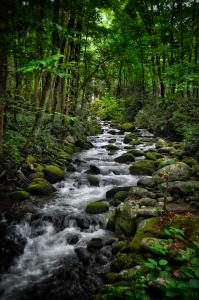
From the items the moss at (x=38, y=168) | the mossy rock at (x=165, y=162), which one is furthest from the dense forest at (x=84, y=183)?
the mossy rock at (x=165, y=162)

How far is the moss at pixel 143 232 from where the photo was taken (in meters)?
6.02

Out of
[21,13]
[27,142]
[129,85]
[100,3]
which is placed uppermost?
[129,85]

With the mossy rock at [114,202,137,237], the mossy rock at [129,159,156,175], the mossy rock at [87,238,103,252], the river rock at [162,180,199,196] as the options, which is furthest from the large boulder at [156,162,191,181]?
the mossy rock at [87,238,103,252]

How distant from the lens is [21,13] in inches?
229

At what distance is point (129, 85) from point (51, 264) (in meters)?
38.1

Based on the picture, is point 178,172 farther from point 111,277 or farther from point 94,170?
point 111,277

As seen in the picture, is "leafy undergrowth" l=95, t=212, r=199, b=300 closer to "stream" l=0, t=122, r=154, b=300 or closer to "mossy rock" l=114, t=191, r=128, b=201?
"stream" l=0, t=122, r=154, b=300

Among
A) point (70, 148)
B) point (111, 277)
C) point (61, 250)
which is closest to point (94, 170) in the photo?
point (70, 148)

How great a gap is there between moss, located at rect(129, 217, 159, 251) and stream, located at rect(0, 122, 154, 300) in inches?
28.1

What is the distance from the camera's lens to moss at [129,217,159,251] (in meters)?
6.02

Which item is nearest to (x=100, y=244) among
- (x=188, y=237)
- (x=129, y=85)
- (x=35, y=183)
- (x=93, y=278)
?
(x=93, y=278)

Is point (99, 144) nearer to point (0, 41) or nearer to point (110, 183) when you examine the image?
point (110, 183)

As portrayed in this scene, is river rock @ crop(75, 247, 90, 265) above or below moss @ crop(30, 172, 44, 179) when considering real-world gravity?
below

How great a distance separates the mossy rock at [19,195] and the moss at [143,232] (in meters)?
4.21
